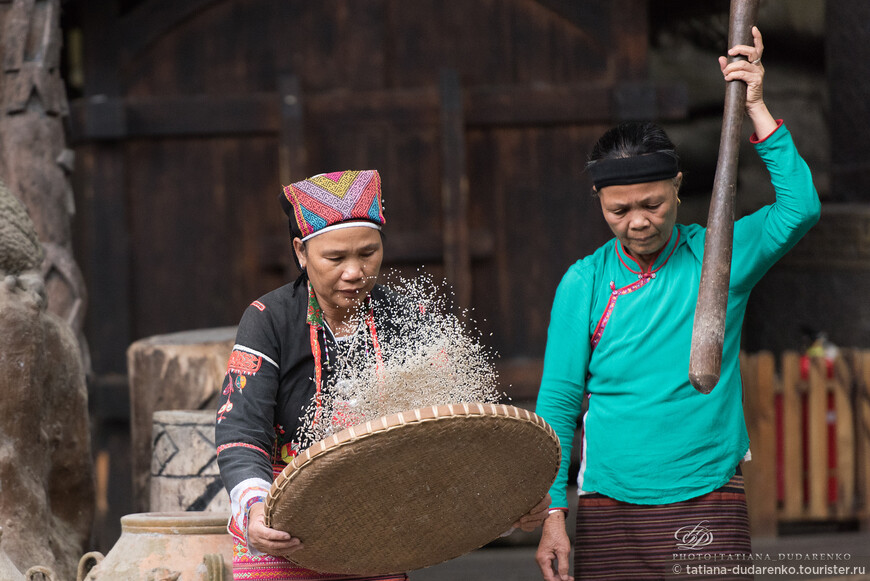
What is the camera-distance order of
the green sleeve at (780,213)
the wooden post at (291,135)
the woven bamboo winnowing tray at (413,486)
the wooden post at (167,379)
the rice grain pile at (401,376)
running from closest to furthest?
the woven bamboo winnowing tray at (413,486) < the rice grain pile at (401,376) < the green sleeve at (780,213) < the wooden post at (167,379) < the wooden post at (291,135)

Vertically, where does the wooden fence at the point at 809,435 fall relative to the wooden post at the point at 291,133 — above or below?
below

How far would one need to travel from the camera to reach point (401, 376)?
6.30 ft

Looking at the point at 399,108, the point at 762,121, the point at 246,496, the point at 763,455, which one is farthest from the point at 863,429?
the point at 246,496

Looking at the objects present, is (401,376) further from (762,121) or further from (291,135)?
(291,135)

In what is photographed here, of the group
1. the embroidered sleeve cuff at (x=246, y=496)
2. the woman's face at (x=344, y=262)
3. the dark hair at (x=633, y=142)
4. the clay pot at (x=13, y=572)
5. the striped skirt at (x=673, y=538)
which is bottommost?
the clay pot at (x=13, y=572)

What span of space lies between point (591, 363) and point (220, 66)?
3.20 metres

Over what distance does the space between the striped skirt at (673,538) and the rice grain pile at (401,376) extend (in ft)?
1.63

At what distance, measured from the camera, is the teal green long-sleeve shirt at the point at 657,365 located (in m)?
2.21

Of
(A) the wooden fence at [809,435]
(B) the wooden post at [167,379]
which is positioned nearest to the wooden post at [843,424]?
(A) the wooden fence at [809,435]

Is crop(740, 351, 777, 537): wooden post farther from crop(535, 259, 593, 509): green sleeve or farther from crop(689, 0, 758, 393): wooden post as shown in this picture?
crop(689, 0, 758, 393): wooden post

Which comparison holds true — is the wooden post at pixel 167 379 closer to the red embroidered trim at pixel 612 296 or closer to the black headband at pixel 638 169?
the red embroidered trim at pixel 612 296

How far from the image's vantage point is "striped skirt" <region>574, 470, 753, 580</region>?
7.23ft

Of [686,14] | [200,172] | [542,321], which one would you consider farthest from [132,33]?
[686,14]

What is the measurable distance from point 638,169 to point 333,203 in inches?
24.3
